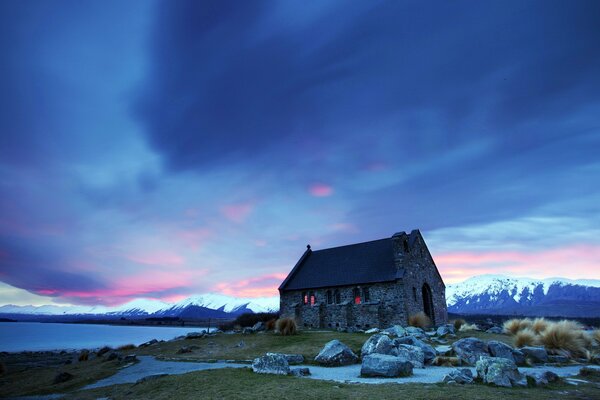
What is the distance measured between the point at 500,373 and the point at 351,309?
2900 centimetres

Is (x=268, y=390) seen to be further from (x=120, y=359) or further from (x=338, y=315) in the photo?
(x=338, y=315)

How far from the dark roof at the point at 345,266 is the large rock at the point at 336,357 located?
19765 mm

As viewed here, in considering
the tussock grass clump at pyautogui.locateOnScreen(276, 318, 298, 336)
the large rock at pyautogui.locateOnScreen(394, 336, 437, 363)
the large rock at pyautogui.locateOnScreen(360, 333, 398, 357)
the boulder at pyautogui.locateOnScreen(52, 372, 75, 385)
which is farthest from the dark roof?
the boulder at pyautogui.locateOnScreen(52, 372, 75, 385)

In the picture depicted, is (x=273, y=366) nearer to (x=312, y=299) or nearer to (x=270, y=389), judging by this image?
(x=270, y=389)

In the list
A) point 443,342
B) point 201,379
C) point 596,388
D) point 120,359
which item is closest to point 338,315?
point 443,342

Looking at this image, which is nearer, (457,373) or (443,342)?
(457,373)

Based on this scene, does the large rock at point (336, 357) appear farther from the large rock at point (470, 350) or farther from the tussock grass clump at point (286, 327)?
the tussock grass clump at point (286, 327)

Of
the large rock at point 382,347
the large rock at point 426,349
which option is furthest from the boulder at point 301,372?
the large rock at point 426,349

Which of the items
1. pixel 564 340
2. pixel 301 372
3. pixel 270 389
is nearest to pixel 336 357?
pixel 301 372

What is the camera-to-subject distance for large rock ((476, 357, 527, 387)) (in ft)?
37.1

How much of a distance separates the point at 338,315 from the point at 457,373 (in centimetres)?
2949

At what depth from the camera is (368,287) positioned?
39062mm

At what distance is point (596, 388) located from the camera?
424 inches

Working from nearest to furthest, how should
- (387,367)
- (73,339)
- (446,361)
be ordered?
(387,367) → (446,361) → (73,339)
